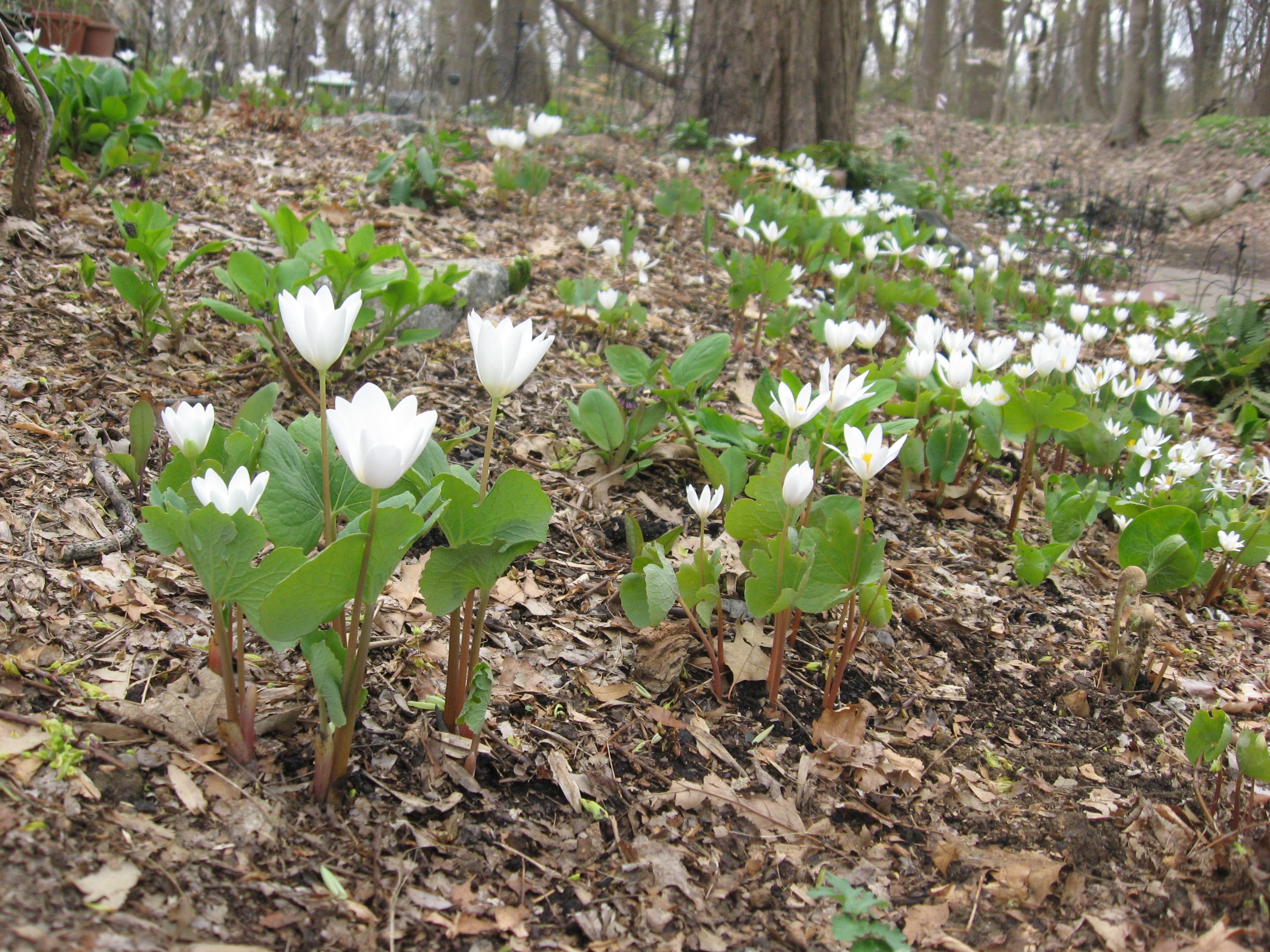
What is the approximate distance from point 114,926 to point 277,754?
0.44 metres

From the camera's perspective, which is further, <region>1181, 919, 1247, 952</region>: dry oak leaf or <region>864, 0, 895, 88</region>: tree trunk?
<region>864, 0, 895, 88</region>: tree trunk

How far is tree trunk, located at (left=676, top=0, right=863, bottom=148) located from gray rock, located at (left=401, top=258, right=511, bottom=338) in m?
4.60

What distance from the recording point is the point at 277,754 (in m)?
1.55

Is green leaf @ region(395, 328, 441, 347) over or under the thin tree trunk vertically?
under

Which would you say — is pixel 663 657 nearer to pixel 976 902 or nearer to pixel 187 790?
pixel 976 902

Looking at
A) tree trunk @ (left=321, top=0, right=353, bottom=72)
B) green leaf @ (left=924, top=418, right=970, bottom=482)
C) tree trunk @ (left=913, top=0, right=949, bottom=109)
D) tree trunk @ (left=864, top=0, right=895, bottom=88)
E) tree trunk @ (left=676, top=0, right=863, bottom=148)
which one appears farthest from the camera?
tree trunk @ (left=864, top=0, right=895, bottom=88)

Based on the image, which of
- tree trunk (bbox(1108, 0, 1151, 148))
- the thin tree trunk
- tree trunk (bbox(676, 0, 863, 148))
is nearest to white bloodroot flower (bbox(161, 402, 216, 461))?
tree trunk (bbox(676, 0, 863, 148))

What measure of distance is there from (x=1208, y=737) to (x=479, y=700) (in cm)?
144

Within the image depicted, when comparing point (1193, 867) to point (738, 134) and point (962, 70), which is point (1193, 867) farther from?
point (962, 70)

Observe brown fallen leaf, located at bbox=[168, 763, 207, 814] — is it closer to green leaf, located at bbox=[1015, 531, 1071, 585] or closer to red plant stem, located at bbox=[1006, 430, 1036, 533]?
green leaf, located at bbox=[1015, 531, 1071, 585]

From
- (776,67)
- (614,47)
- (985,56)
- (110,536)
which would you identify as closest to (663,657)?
(110,536)

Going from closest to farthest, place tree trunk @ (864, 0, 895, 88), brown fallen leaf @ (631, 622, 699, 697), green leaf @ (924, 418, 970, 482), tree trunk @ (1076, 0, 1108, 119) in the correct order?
brown fallen leaf @ (631, 622, 699, 697)
green leaf @ (924, 418, 970, 482)
tree trunk @ (1076, 0, 1108, 119)
tree trunk @ (864, 0, 895, 88)

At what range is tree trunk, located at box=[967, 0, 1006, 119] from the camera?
1719 centimetres

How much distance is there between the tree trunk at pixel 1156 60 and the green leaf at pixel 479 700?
2358 centimetres
